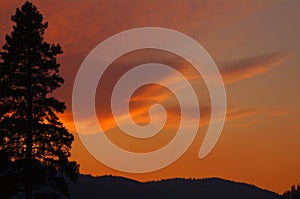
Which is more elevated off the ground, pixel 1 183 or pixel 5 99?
pixel 5 99

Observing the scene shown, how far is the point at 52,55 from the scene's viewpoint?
147ft

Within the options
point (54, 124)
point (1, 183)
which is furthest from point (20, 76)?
point (1, 183)

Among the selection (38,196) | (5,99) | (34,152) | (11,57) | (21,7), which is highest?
(21,7)

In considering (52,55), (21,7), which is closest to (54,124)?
(52,55)

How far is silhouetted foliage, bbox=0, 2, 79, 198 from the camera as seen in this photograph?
4272 centimetres

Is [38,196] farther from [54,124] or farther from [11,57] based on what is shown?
[11,57]

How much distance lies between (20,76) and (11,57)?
153 cm

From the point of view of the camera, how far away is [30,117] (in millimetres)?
43312

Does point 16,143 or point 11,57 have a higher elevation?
point 11,57

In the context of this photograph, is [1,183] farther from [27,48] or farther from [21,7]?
[21,7]

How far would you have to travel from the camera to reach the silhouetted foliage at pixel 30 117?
42719 mm

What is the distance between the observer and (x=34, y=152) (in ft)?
142

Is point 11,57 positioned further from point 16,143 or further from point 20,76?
point 16,143

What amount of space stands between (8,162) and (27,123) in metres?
3.00
